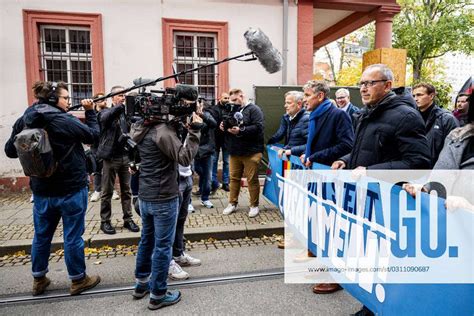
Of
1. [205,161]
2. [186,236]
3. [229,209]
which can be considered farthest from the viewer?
[205,161]

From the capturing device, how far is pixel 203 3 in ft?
27.5

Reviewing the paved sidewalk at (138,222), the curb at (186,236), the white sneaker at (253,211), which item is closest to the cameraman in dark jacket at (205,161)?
the paved sidewalk at (138,222)

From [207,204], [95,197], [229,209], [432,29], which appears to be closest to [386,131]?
[229,209]

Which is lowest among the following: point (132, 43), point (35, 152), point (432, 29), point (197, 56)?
point (35, 152)

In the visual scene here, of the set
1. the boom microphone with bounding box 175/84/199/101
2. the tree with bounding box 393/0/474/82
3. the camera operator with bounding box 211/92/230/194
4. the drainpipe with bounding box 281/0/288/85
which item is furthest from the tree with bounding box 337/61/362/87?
the boom microphone with bounding box 175/84/199/101

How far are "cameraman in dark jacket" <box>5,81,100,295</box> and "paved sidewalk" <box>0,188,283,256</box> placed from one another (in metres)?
1.34

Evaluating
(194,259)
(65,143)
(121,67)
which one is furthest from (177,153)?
(121,67)

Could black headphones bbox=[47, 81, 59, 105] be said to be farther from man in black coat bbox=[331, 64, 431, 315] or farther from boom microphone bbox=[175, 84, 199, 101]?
man in black coat bbox=[331, 64, 431, 315]

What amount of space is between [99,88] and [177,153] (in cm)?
597

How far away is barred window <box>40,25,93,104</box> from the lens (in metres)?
8.07

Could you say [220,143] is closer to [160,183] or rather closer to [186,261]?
[186,261]

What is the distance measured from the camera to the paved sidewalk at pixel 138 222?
4790mm

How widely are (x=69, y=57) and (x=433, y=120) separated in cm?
766

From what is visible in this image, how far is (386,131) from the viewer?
2895 mm
